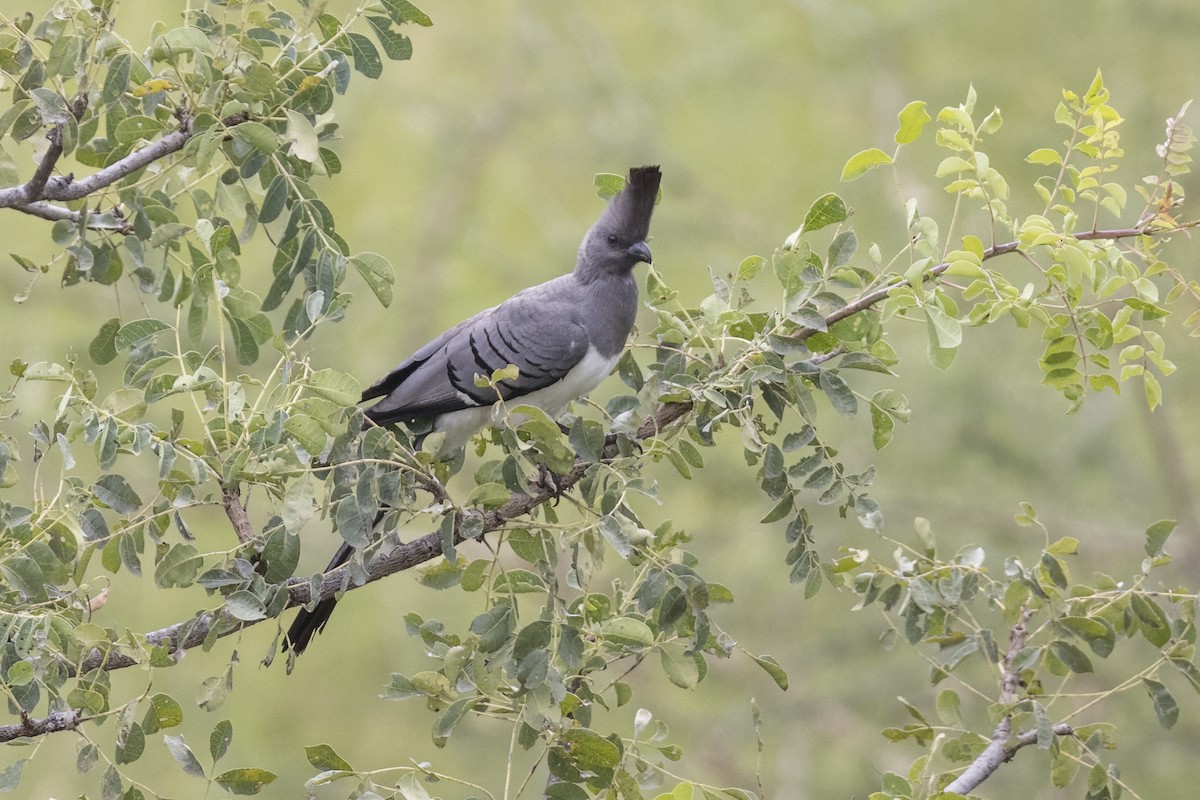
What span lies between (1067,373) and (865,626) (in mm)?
4337

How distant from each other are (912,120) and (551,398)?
1.30m

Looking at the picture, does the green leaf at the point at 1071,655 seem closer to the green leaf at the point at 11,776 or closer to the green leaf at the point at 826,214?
the green leaf at the point at 826,214

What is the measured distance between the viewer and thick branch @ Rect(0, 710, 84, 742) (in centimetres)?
162

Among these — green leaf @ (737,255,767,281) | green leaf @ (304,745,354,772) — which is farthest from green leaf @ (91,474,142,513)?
green leaf @ (737,255,767,281)

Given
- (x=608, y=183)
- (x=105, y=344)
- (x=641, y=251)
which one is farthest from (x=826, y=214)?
(x=105, y=344)

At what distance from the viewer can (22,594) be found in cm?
164

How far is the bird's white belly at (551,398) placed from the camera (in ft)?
8.78

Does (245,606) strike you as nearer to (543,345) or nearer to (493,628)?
(493,628)

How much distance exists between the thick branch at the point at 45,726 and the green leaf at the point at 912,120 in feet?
4.33

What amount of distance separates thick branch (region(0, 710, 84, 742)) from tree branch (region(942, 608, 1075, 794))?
1207 millimetres

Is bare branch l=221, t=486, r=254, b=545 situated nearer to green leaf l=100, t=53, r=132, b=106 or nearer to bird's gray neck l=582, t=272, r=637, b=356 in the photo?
green leaf l=100, t=53, r=132, b=106

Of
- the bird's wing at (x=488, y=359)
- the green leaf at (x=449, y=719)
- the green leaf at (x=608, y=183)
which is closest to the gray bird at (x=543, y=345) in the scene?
the bird's wing at (x=488, y=359)

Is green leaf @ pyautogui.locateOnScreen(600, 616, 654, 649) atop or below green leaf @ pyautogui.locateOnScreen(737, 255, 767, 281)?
below

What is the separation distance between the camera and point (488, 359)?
8.98 ft
